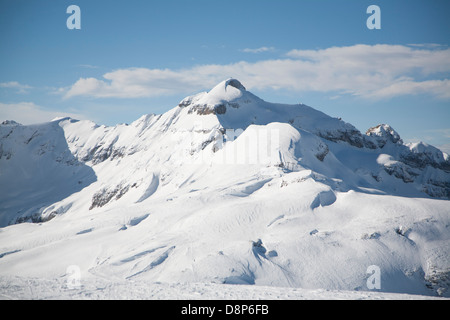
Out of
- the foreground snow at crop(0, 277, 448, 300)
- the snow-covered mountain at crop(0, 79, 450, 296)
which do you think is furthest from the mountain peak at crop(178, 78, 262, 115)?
the foreground snow at crop(0, 277, 448, 300)

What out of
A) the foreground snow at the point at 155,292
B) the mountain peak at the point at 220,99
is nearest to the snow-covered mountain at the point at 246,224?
the mountain peak at the point at 220,99

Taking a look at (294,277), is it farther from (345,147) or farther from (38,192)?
(38,192)

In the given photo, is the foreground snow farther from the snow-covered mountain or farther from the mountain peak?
the mountain peak

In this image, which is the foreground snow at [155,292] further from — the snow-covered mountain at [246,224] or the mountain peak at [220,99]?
the mountain peak at [220,99]

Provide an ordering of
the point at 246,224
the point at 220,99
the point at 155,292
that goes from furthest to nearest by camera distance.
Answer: the point at 220,99 < the point at 246,224 < the point at 155,292

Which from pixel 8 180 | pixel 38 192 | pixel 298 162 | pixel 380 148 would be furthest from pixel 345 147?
pixel 8 180

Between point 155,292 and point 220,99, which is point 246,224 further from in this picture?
point 220,99

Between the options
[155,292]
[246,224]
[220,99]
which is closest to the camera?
[155,292]

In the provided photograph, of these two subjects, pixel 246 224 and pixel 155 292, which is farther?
pixel 246 224

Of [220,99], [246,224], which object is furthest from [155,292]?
[220,99]

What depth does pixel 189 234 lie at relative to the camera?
39188 millimetres

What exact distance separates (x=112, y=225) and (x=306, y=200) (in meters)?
26.4

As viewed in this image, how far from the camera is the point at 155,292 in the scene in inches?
642

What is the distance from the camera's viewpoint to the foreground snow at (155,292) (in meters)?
15.4
